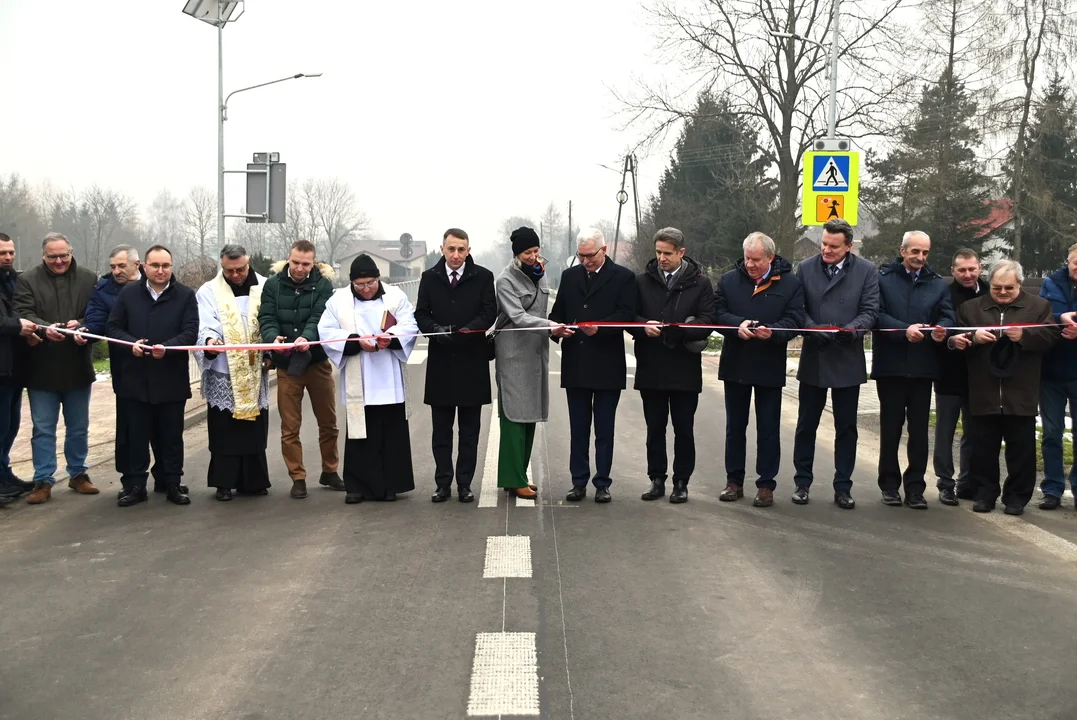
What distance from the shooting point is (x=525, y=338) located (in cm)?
910

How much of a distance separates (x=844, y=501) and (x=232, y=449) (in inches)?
192

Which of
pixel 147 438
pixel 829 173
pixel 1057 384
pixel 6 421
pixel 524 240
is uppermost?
pixel 829 173

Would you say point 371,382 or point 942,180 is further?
point 942,180

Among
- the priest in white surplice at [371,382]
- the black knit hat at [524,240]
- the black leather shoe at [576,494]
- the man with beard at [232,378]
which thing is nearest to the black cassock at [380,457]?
the priest in white surplice at [371,382]

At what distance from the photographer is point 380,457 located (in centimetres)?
904

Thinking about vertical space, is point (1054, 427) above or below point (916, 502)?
above

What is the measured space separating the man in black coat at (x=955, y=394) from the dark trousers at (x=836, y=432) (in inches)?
28.0

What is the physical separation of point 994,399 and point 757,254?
208cm

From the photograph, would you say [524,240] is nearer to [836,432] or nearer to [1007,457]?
[836,432]

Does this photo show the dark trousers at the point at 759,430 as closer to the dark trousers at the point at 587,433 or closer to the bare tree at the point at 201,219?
the dark trousers at the point at 587,433

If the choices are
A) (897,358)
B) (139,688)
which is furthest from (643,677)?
(897,358)

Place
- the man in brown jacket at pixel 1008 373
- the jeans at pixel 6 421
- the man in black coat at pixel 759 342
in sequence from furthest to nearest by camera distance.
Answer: the jeans at pixel 6 421 < the man in black coat at pixel 759 342 < the man in brown jacket at pixel 1008 373

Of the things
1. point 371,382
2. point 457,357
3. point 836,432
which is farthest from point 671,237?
point 371,382

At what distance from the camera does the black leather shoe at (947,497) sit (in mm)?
8938
